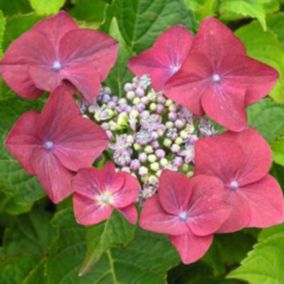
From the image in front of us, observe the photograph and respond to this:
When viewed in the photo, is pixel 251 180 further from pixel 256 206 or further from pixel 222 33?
pixel 222 33

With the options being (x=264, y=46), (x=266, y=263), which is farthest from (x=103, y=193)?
(x=264, y=46)

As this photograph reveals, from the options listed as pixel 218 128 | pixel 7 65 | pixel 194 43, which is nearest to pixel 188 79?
pixel 194 43

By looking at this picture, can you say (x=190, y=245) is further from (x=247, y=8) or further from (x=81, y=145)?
(x=247, y=8)

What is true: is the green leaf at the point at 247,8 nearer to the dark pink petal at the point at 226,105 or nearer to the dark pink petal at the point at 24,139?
the dark pink petal at the point at 226,105

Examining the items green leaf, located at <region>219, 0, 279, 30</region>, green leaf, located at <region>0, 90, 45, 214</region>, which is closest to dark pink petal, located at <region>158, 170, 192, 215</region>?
green leaf, located at <region>0, 90, 45, 214</region>

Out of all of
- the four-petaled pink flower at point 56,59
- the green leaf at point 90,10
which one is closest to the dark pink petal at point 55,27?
the four-petaled pink flower at point 56,59

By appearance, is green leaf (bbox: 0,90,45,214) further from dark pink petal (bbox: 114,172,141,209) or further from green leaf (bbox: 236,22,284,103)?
green leaf (bbox: 236,22,284,103)
